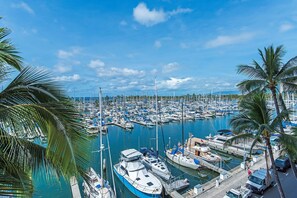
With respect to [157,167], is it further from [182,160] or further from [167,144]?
[167,144]

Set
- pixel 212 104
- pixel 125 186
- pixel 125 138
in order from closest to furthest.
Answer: pixel 125 186 → pixel 125 138 → pixel 212 104

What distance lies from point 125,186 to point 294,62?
18322mm

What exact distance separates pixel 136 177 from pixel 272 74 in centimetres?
1465

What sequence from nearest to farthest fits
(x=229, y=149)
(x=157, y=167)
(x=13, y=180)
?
(x=13, y=180)
(x=157, y=167)
(x=229, y=149)

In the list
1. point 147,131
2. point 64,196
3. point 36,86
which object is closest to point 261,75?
point 36,86

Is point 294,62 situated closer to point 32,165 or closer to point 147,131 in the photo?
point 32,165

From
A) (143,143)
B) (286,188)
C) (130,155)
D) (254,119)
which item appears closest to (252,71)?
(254,119)

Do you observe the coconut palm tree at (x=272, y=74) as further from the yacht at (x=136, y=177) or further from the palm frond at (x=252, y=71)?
the yacht at (x=136, y=177)

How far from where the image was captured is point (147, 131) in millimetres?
48031

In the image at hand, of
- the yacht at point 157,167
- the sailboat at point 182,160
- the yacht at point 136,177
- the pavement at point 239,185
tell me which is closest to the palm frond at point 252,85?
the pavement at point 239,185

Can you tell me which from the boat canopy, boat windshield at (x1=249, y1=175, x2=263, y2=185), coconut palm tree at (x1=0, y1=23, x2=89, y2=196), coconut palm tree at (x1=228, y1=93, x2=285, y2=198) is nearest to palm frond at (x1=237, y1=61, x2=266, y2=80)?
coconut palm tree at (x1=228, y1=93, x2=285, y2=198)

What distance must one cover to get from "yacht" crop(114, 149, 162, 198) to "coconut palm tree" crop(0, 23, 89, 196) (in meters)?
15.1

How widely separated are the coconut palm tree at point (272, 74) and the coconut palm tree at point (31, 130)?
40.9 ft

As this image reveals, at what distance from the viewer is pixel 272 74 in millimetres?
→ 12680
